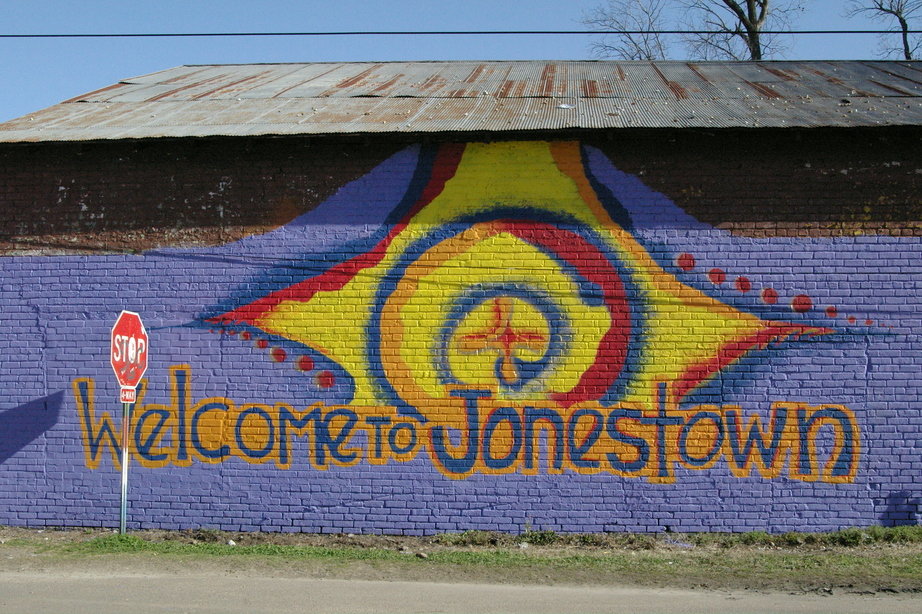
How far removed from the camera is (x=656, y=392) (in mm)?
8305

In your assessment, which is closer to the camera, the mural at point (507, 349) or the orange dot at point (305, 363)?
the mural at point (507, 349)

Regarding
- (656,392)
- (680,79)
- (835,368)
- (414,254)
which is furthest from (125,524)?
(680,79)

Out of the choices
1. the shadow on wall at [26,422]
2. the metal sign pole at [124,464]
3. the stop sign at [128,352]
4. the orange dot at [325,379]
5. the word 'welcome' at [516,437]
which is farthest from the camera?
the shadow on wall at [26,422]

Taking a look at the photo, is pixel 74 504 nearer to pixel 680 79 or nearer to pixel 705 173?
pixel 705 173

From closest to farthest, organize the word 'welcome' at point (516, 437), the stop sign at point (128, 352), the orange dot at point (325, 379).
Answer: the stop sign at point (128, 352), the word 'welcome' at point (516, 437), the orange dot at point (325, 379)

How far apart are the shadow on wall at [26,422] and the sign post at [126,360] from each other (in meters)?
0.99

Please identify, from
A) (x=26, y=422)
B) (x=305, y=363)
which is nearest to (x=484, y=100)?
(x=305, y=363)

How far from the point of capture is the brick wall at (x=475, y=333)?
8.26 meters

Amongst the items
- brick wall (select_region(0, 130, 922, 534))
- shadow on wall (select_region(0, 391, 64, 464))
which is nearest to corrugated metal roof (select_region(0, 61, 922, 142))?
brick wall (select_region(0, 130, 922, 534))

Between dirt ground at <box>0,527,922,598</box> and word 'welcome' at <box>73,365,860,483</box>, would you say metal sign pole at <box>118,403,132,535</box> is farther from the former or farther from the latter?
word 'welcome' at <box>73,365,860,483</box>

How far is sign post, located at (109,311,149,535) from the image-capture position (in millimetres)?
7680

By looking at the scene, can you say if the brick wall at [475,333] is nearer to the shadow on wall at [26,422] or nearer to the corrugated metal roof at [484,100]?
the shadow on wall at [26,422]

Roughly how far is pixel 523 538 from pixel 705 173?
12.6 feet

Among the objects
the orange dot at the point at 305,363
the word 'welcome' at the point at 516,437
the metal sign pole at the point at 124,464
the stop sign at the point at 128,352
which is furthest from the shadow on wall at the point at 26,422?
the orange dot at the point at 305,363
